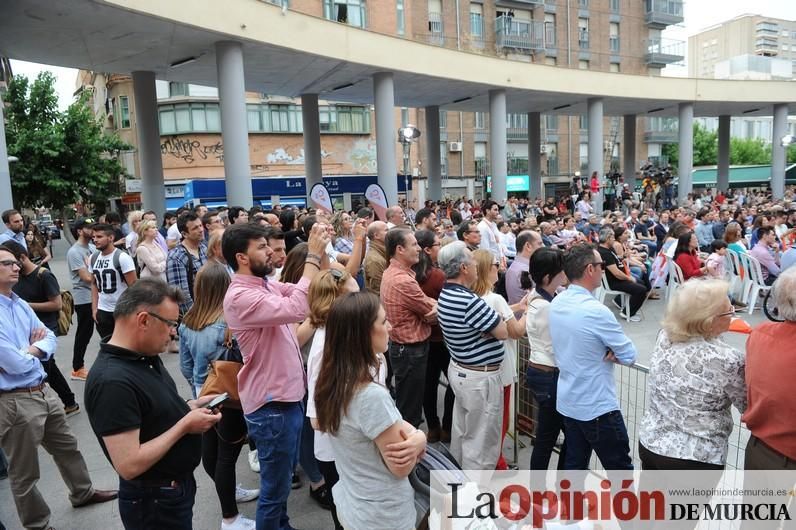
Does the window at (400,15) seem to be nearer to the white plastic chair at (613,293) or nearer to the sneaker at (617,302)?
the sneaker at (617,302)

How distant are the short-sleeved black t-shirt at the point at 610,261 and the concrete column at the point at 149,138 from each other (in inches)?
473

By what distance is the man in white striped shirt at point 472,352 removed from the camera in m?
3.56

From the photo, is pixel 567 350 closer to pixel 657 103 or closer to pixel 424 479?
pixel 424 479

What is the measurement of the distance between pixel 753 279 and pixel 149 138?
1503 centimetres

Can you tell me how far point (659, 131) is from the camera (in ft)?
160

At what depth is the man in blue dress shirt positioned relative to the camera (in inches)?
130

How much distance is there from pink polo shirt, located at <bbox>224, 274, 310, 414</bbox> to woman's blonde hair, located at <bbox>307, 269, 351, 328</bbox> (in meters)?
0.10

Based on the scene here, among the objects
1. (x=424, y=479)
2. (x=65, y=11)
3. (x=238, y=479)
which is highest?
(x=65, y=11)

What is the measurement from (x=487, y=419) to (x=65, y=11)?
35.5 ft

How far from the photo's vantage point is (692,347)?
2.59 m

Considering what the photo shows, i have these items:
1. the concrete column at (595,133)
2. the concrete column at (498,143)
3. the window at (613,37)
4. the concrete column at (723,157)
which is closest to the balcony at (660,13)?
the window at (613,37)

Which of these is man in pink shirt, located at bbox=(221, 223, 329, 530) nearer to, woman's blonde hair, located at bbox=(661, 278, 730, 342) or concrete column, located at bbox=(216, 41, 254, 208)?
woman's blonde hair, located at bbox=(661, 278, 730, 342)

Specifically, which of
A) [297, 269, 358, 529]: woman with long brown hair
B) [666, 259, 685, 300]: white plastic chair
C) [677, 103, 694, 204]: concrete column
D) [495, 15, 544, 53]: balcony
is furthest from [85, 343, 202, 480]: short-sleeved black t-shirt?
[495, 15, 544, 53]: balcony

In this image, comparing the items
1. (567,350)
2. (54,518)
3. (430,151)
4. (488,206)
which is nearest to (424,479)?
(567,350)
